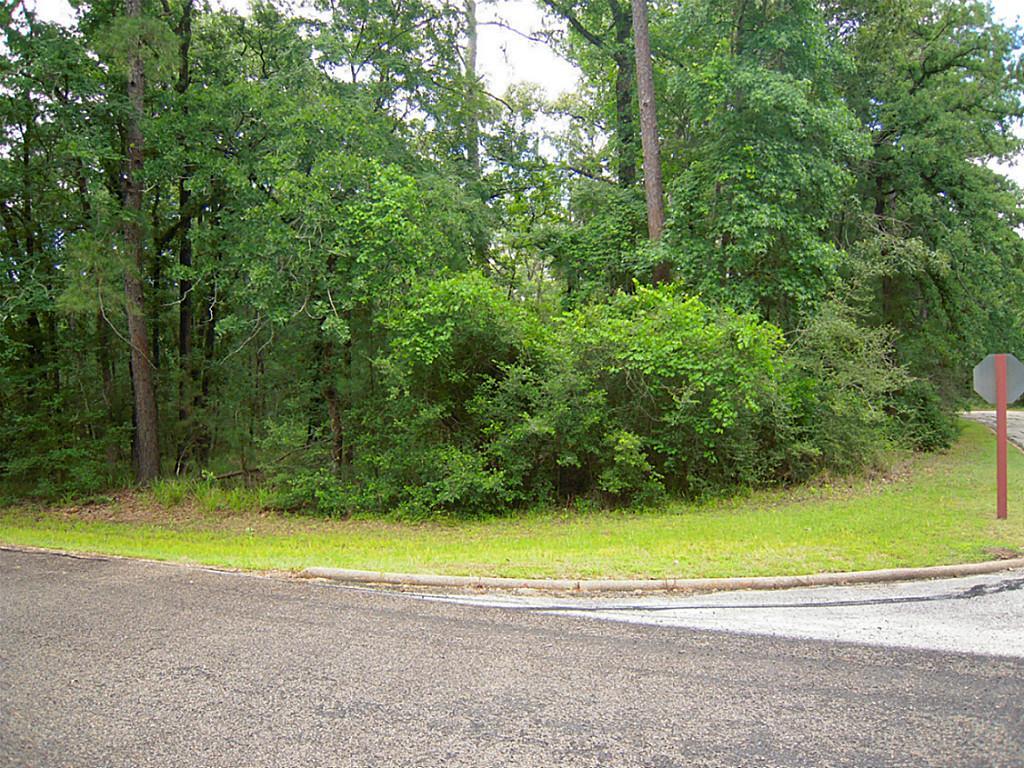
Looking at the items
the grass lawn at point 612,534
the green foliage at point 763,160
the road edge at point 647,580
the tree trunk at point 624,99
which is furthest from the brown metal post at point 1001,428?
the tree trunk at point 624,99

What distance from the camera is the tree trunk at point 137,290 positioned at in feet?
50.3

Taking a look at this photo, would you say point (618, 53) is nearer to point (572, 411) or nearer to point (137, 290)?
point (572, 411)

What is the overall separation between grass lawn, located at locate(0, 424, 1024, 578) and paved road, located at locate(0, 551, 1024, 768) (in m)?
2.22

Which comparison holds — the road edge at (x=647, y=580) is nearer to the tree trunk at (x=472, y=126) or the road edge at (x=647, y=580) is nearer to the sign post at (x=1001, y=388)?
the sign post at (x=1001, y=388)

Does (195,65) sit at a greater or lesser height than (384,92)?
greater

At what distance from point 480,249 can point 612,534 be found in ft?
30.7

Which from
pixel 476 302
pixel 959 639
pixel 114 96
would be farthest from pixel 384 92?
pixel 959 639

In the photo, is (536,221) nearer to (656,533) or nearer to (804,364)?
(804,364)

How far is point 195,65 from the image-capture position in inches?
711

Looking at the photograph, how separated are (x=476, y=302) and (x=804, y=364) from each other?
672 cm

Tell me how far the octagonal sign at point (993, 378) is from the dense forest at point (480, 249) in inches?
126

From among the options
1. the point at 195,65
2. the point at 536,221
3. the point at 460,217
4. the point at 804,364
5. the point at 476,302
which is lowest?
the point at 804,364

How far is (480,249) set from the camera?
1728 centimetres

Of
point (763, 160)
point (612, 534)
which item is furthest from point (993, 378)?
point (763, 160)
